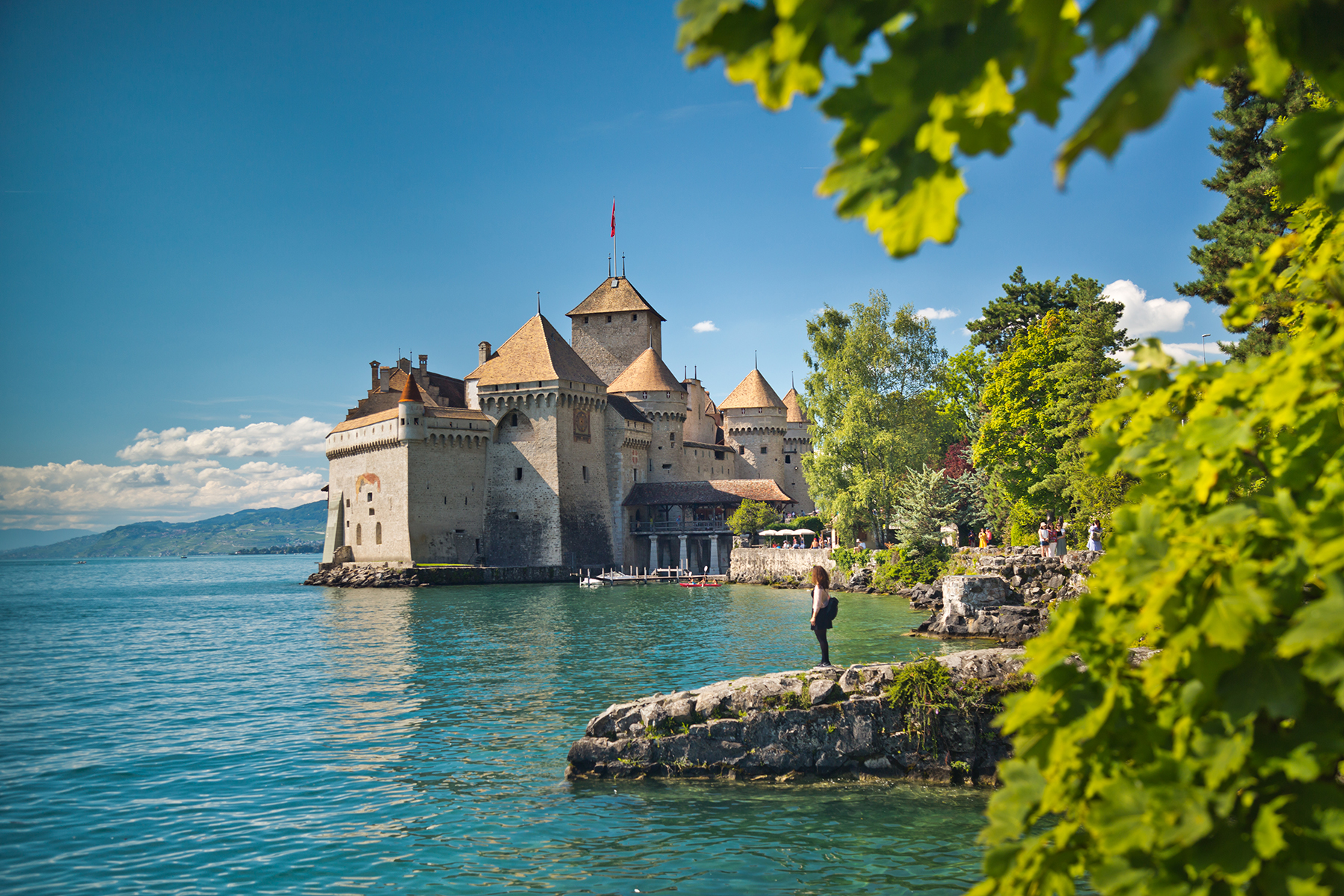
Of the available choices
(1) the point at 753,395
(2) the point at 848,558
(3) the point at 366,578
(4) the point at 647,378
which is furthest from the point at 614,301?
(2) the point at 848,558

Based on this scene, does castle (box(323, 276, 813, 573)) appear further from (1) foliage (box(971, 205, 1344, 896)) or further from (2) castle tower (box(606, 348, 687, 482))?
(1) foliage (box(971, 205, 1344, 896))

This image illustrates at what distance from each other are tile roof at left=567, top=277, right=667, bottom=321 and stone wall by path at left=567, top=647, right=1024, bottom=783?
58555mm

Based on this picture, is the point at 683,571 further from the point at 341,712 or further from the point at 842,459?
the point at 341,712

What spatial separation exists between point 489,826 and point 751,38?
8.12 meters

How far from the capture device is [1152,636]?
2.06 m

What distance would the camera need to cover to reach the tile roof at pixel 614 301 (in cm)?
6658

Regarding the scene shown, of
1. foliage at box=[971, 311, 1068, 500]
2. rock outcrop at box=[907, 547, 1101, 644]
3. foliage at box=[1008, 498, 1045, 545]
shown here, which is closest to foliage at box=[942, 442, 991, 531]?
foliage at box=[971, 311, 1068, 500]

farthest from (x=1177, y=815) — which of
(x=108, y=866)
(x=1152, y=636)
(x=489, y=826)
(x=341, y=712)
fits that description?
(x=341, y=712)

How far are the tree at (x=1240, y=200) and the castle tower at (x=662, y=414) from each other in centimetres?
4357

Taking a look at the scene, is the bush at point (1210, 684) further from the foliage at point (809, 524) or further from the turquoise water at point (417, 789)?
the foliage at point (809, 524)

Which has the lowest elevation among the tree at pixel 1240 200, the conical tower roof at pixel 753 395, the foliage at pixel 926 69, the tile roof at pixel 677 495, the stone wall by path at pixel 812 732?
the stone wall by path at pixel 812 732

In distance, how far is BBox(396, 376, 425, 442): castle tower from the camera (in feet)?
171

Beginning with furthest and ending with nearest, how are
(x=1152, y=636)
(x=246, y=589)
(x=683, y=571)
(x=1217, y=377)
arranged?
(x=246, y=589) < (x=683, y=571) < (x=1217, y=377) < (x=1152, y=636)

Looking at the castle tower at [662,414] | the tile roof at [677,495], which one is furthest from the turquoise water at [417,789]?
the castle tower at [662,414]
